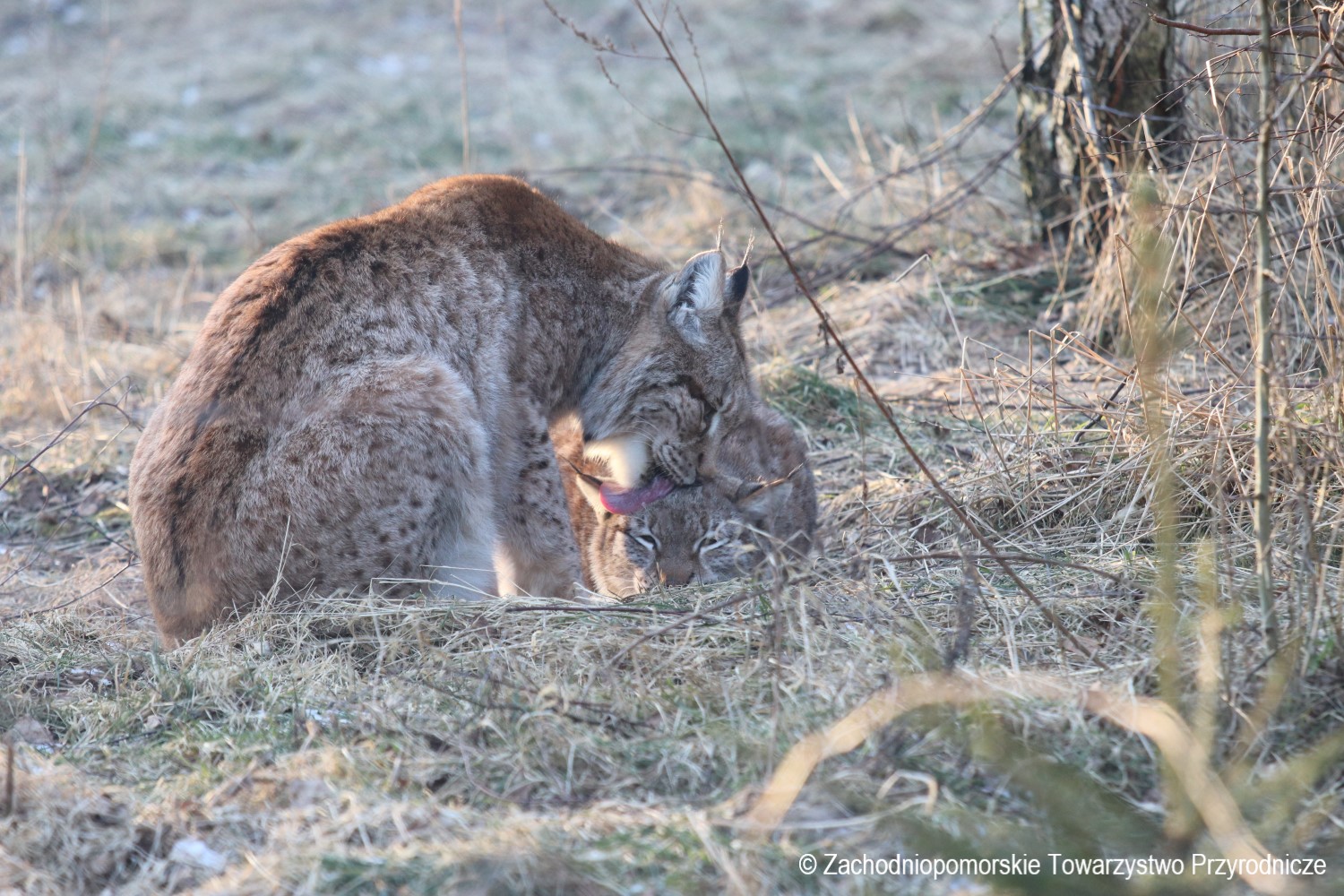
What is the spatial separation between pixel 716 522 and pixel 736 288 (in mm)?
943

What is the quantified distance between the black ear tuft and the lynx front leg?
3.03 ft

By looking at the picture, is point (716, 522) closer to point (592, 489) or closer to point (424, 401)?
point (592, 489)

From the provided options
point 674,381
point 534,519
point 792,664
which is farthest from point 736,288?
point 792,664

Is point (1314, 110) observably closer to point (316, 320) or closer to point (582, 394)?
point (582, 394)

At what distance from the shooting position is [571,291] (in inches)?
183

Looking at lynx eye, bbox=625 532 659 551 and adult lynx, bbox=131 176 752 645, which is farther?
lynx eye, bbox=625 532 659 551

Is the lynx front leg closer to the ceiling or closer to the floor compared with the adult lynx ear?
closer to the floor

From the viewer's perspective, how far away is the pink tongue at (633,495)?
189 inches

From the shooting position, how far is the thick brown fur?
4668 mm

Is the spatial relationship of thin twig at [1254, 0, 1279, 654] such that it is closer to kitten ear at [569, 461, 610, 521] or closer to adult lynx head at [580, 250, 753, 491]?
adult lynx head at [580, 250, 753, 491]

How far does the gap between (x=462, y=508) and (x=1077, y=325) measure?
3.40 m

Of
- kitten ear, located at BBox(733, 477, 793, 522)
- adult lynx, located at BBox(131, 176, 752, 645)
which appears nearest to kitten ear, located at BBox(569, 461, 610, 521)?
adult lynx, located at BBox(131, 176, 752, 645)

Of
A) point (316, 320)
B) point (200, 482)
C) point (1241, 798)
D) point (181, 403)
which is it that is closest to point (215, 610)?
point (200, 482)

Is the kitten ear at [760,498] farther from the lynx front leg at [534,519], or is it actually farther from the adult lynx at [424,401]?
the lynx front leg at [534,519]
